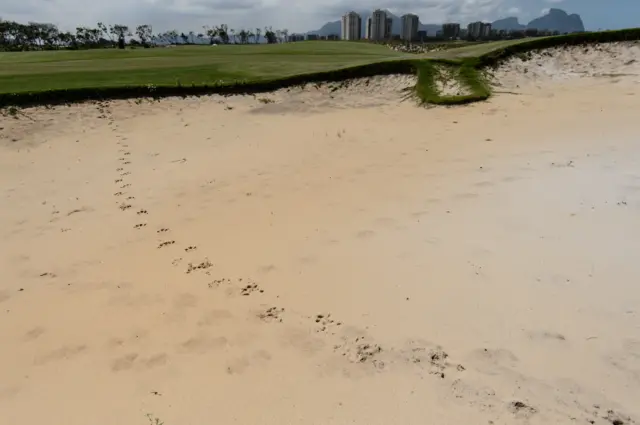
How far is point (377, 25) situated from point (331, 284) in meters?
194

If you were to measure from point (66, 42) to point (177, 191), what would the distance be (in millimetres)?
98771

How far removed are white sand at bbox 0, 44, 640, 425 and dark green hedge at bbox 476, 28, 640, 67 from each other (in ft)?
24.9

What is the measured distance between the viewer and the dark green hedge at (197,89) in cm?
1555

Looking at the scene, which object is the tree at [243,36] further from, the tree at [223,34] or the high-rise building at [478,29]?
the high-rise building at [478,29]

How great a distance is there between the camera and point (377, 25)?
182m

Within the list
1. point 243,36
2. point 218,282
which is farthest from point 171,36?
point 218,282

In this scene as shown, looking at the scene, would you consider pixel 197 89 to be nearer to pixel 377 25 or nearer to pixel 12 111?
pixel 12 111

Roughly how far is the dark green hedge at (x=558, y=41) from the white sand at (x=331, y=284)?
7597 millimetres

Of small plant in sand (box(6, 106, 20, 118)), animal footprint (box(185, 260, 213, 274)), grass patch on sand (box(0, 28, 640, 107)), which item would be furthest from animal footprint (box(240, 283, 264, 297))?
small plant in sand (box(6, 106, 20, 118))

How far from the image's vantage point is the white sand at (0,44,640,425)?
4.28 m

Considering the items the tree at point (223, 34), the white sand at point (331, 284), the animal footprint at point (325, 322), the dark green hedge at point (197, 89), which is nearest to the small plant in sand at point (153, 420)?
the white sand at point (331, 284)

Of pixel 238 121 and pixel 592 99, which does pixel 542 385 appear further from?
pixel 592 99

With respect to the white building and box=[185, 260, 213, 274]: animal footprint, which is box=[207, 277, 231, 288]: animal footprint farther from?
the white building

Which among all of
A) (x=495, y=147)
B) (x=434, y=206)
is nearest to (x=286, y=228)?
(x=434, y=206)
